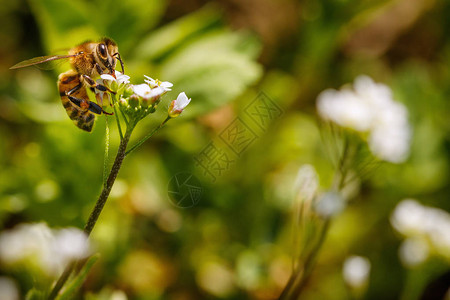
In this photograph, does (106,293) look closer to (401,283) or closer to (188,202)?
(188,202)

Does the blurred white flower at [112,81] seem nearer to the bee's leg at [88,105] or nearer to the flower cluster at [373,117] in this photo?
the bee's leg at [88,105]

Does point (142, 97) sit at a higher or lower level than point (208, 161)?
higher

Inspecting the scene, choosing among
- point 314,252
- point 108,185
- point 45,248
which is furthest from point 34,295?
point 314,252

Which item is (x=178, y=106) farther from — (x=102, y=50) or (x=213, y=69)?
(x=213, y=69)

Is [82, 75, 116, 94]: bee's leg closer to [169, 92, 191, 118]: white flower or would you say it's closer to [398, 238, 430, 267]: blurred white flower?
[169, 92, 191, 118]: white flower

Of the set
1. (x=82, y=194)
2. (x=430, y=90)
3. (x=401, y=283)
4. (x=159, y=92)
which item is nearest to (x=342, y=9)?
(x=430, y=90)

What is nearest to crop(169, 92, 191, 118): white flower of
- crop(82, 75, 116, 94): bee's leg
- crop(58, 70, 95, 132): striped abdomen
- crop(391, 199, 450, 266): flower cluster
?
crop(82, 75, 116, 94): bee's leg

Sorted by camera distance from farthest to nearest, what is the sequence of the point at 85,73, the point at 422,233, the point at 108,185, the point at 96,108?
the point at 422,233 → the point at 85,73 → the point at 96,108 → the point at 108,185
